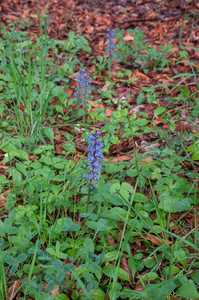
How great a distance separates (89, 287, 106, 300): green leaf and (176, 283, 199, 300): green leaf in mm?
447

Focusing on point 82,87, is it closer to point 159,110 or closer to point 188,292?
point 159,110

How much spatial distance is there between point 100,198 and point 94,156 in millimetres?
337

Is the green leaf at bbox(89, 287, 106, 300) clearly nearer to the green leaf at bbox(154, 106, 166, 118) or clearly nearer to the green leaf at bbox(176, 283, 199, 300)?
the green leaf at bbox(176, 283, 199, 300)

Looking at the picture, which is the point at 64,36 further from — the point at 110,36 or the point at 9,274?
the point at 9,274

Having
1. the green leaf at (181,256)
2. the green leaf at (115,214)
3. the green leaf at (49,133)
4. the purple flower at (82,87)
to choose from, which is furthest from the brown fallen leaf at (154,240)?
the purple flower at (82,87)

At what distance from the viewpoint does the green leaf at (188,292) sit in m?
1.33

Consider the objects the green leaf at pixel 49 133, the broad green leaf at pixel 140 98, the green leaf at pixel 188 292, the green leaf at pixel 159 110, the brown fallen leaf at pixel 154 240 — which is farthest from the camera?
the broad green leaf at pixel 140 98

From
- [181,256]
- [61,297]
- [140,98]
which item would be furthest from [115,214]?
[140,98]

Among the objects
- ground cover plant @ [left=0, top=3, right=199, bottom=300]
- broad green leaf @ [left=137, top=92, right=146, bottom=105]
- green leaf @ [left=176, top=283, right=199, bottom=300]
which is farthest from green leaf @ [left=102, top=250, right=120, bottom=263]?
broad green leaf @ [left=137, top=92, right=146, bottom=105]

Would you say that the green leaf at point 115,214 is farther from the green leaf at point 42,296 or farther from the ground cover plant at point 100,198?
the green leaf at point 42,296

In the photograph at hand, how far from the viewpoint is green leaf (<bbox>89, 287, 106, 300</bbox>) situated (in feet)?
4.80

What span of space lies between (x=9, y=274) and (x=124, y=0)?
510 centimetres

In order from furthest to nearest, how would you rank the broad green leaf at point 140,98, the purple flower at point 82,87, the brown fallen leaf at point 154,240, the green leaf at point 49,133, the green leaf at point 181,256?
the broad green leaf at point 140,98, the purple flower at point 82,87, the green leaf at point 49,133, the brown fallen leaf at point 154,240, the green leaf at point 181,256

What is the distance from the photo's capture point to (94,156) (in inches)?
63.2
